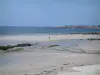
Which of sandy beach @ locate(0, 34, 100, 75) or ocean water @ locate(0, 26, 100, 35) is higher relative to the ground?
ocean water @ locate(0, 26, 100, 35)

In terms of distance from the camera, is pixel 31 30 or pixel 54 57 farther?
pixel 54 57

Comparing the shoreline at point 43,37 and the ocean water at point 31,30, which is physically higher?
the ocean water at point 31,30

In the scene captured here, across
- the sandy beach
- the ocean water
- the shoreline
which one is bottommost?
the sandy beach

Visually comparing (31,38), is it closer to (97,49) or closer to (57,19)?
(57,19)

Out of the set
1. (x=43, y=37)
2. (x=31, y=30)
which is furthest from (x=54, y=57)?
(x=31, y=30)

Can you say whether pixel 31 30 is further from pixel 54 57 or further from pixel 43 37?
pixel 54 57

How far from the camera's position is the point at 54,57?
1666 millimetres

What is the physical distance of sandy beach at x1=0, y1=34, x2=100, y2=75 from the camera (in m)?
1.52

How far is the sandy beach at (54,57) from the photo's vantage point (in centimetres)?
152

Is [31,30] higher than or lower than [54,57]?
higher

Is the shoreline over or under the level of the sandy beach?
over

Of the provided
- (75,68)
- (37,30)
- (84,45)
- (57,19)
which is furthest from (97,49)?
(37,30)

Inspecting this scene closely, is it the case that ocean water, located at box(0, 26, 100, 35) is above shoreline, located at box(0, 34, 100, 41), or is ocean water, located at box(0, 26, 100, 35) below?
above

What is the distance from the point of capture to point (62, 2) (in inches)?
68.1
